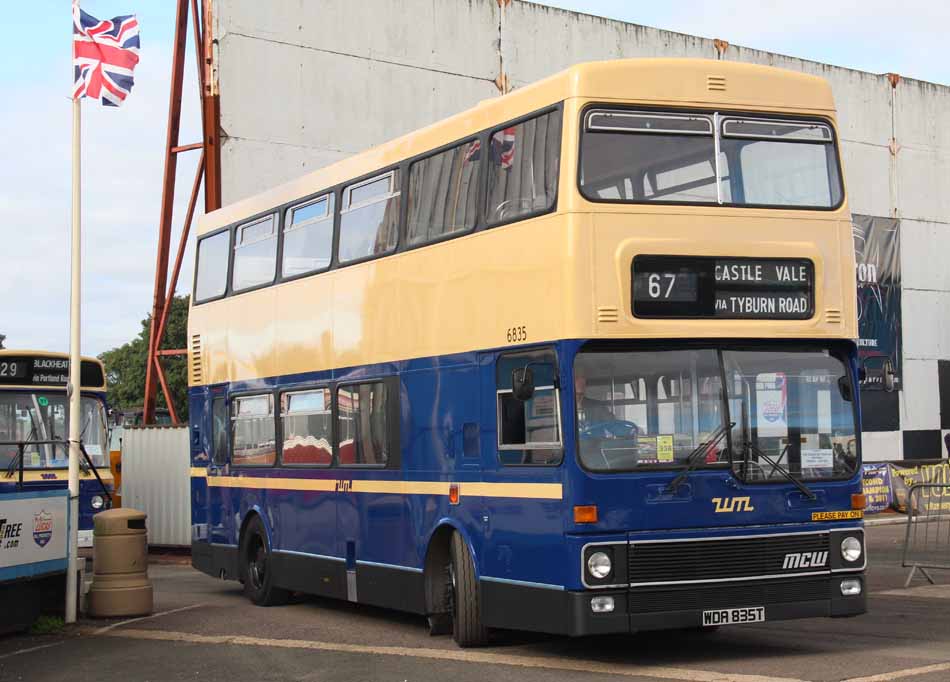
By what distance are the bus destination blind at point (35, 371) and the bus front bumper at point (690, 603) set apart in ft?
44.9

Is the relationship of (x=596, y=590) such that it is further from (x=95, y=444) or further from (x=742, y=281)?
(x=95, y=444)

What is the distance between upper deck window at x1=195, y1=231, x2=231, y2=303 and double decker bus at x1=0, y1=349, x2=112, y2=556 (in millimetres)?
3734

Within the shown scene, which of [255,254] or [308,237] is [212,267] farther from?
[308,237]

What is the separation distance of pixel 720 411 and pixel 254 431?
7.80 metres

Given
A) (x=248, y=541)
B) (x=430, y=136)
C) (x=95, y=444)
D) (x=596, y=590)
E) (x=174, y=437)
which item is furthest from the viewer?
(x=174, y=437)

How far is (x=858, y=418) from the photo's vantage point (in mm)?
12062

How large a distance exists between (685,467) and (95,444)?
14193 millimetres

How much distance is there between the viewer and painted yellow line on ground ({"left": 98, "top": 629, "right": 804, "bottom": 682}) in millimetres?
10906

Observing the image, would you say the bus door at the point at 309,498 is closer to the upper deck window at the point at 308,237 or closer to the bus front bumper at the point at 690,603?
the upper deck window at the point at 308,237

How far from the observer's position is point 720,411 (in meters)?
11.7

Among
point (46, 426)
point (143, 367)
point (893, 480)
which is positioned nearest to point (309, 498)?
point (46, 426)

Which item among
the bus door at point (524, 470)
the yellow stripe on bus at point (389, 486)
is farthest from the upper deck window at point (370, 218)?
the bus door at point (524, 470)

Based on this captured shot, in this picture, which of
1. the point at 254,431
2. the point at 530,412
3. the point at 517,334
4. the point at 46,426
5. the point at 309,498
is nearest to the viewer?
the point at 530,412

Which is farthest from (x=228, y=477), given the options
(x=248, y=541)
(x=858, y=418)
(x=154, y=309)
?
(x=154, y=309)
